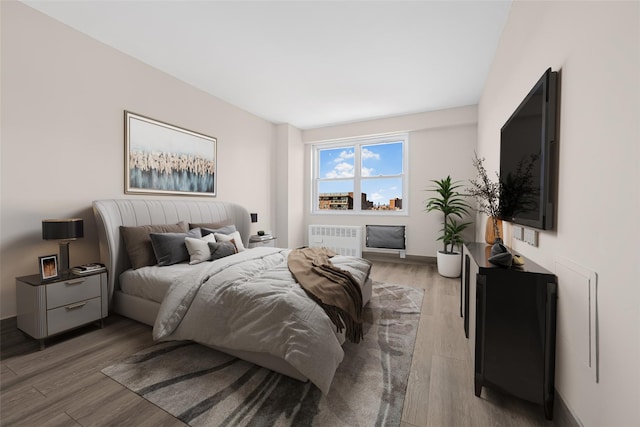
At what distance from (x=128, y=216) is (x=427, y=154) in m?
4.59

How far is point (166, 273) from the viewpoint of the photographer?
229 cm

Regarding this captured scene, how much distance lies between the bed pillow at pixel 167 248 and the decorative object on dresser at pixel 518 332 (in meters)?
2.64

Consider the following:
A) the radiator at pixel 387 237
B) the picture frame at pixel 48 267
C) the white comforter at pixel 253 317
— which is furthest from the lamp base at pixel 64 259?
the radiator at pixel 387 237

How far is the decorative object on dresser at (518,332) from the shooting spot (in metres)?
1.31

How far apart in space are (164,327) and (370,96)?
151 inches

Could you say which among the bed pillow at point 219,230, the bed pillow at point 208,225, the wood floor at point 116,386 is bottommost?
the wood floor at point 116,386

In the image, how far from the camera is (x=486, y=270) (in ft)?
4.62

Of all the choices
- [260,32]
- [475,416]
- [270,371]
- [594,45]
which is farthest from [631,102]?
[260,32]

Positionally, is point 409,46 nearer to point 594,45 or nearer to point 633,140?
point 594,45

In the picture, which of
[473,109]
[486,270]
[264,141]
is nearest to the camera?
[486,270]

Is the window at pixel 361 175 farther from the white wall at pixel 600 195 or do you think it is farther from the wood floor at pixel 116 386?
the white wall at pixel 600 195

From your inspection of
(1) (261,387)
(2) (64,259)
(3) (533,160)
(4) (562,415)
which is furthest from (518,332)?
(2) (64,259)

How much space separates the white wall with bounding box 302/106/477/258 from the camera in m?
4.35

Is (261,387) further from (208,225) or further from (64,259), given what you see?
(208,225)
